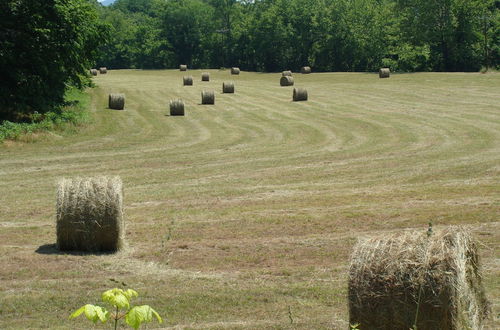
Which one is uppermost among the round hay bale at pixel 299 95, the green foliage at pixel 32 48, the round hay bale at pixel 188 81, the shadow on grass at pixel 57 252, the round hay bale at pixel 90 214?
the green foliage at pixel 32 48

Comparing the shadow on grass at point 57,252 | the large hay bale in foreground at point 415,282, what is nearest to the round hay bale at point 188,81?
the shadow on grass at point 57,252

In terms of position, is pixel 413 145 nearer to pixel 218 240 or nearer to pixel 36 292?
pixel 218 240

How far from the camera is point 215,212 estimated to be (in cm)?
1622

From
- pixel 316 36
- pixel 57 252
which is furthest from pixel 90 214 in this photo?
pixel 316 36

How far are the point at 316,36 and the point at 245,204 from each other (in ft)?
272

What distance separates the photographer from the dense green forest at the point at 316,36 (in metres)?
77.2

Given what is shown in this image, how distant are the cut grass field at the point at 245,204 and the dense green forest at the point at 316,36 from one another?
2784 centimetres

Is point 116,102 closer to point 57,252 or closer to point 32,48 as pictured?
point 32,48

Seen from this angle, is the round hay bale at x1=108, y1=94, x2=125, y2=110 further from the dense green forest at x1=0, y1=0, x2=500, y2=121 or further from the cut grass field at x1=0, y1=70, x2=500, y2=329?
the dense green forest at x1=0, y1=0, x2=500, y2=121

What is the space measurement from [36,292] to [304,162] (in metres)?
13.5

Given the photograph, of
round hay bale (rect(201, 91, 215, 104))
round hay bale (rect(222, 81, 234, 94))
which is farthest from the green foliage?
round hay bale (rect(222, 81, 234, 94))

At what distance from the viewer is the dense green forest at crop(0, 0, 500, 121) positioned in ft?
106

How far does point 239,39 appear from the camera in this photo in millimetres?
105750

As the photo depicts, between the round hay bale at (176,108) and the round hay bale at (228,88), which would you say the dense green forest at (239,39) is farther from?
the round hay bale at (228,88)
